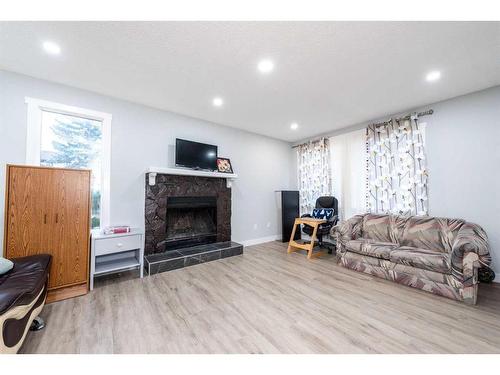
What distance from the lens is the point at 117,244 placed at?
2578 millimetres

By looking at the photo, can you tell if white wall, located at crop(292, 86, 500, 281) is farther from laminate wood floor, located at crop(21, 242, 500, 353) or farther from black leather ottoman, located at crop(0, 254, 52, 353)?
black leather ottoman, located at crop(0, 254, 52, 353)

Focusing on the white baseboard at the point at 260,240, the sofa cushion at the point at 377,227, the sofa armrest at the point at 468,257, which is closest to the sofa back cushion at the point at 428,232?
the sofa cushion at the point at 377,227

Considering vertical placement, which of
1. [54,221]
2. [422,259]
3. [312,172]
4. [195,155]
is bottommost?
[422,259]

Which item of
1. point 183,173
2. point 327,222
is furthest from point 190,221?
point 327,222

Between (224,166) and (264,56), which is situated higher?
(264,56)

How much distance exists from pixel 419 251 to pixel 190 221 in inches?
144

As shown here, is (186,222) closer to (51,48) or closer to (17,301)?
(17,301)

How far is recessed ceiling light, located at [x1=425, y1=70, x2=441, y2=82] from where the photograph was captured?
2352mm

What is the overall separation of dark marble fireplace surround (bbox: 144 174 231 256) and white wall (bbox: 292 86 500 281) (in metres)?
3.58

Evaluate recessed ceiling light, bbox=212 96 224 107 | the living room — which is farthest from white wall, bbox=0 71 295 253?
recessed ceiling light, bbox=212 96 224 107

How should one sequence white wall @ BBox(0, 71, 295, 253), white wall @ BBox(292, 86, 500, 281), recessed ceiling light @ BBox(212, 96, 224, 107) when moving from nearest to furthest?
1. white wall @ BBox(0, 71, 295, 253)
2. white wall @ BBox(292, 86, 500, 281)
3. recessed ceiling light @ BBox(212, 96, 224, 107)

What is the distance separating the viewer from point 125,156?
310 cm
